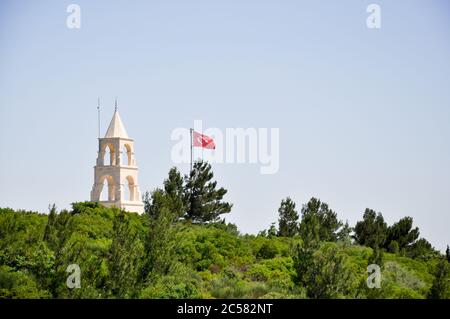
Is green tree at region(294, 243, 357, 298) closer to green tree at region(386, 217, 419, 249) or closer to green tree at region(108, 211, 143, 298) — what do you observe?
green tree at region(108, 211, 143, 298)

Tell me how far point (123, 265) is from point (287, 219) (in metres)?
25.0

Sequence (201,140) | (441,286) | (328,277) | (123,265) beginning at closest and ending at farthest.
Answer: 1. (328,277)
2. (123,265)
3. (441,286)
4. (201,140)

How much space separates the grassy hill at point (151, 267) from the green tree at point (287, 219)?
11484 millimetres

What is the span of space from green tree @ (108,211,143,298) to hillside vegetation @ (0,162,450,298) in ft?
0.13

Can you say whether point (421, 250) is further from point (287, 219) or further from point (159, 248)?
point (159, 248)

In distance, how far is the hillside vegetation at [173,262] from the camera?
4575 cm

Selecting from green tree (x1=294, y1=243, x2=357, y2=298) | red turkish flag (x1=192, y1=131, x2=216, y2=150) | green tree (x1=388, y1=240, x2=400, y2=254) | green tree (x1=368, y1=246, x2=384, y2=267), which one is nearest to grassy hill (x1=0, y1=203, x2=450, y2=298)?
green tree (x1=294, y1=243, x2=357, y2=298)

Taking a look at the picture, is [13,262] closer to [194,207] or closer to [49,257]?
[49,257]

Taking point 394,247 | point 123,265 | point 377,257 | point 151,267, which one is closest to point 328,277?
point 377,257

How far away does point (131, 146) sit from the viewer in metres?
68.3

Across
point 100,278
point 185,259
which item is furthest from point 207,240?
point 100,278

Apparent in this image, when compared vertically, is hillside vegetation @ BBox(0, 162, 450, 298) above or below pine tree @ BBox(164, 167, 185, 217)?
below

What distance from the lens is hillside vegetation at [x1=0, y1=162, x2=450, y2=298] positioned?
4575cm

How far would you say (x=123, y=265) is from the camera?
4600cm
